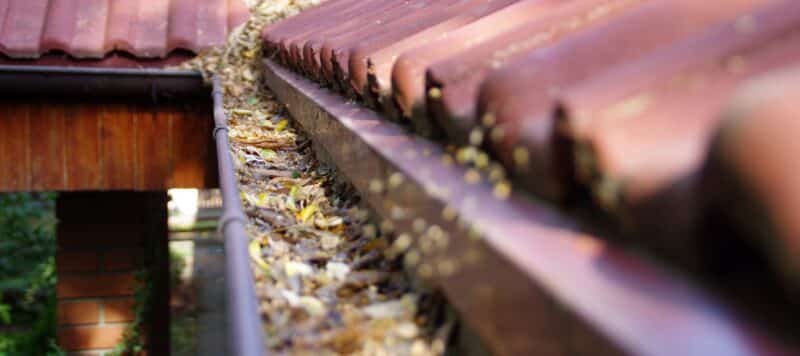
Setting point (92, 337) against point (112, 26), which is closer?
point (112, 26)

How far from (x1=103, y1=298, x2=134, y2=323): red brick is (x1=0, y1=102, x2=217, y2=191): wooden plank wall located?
47.8 inches

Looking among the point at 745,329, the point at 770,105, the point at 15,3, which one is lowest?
the point at 745,329

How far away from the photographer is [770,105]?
1.39 ft

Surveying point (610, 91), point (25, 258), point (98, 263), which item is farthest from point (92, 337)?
point (610, 91)

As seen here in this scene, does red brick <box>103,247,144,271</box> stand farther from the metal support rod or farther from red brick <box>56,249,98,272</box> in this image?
the metal support rod

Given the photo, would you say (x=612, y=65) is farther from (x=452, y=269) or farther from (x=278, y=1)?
(x=278, y=1)

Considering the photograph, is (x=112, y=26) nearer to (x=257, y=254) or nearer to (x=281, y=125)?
(x=281, y=125)

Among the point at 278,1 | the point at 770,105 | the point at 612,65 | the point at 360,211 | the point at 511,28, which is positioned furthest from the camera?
the point at 278,1

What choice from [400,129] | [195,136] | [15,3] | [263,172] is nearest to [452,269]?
[400,129]

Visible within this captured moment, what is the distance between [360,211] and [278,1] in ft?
10.9

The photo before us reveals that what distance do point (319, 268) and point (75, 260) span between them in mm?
3684

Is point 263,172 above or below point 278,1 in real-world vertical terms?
below

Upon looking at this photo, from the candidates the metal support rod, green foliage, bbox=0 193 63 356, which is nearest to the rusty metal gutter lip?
the metal support rod

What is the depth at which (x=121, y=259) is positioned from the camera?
4559 millimetres
